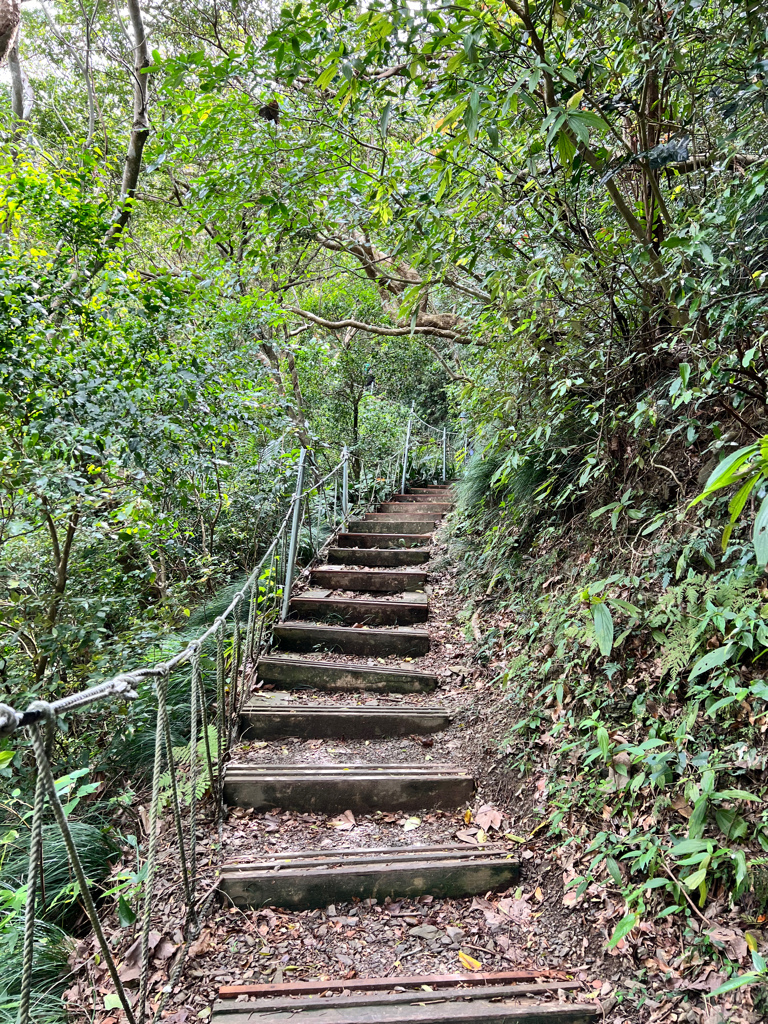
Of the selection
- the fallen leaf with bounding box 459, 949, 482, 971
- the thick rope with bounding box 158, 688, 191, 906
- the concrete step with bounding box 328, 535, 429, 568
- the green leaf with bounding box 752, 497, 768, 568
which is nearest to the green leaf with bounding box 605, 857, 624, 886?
the fallen leaf with bounding box 459, 949, 482, 971

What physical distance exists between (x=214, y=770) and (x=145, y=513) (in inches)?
59.9

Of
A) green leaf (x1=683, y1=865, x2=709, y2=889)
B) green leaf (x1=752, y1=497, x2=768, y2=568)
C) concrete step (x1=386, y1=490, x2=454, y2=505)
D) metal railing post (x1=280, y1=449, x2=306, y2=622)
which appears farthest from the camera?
concrete step (x1=386, y1=490, x2=454, y2=505)

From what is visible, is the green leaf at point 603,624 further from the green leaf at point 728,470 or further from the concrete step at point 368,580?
the concrete step at point 368,580

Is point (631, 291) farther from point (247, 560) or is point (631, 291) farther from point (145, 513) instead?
point (247, 560)

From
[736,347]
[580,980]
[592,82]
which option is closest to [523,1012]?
[580,980]

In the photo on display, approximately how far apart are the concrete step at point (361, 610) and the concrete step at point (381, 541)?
1.36 metres

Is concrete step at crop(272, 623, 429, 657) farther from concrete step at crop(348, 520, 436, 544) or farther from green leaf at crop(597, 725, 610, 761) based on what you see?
concrete step at crop(348, 520, 436, 544)

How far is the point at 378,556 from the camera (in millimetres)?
5250

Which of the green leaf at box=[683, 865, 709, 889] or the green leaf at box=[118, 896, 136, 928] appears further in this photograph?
the green leaf at box=[118, 896, 136, 928]

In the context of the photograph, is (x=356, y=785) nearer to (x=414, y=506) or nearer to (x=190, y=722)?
(x=190, y=722)

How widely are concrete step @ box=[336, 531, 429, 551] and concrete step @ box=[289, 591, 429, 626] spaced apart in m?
1.36

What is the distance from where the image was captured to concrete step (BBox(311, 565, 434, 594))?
15.4ft

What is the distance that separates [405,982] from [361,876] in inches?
16.3

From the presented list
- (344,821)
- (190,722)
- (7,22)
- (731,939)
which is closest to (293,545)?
(190,722)
